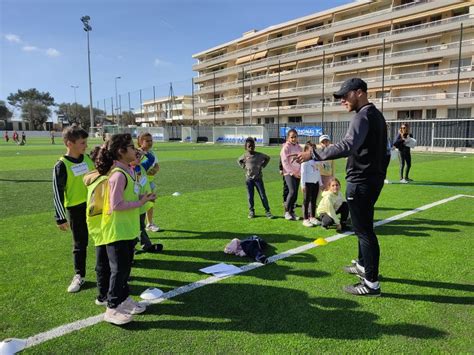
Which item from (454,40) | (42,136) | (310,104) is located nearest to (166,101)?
(42,136)

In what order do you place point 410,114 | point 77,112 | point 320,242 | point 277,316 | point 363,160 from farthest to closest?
point 77,112 < point 410,114 < point 320,242 < point 363,160 < point 277,316

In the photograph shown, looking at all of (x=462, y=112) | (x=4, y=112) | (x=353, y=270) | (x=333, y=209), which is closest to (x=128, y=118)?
(x=4, y=112)

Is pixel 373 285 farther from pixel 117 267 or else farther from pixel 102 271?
pixel 102 271

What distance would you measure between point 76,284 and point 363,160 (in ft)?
11.6

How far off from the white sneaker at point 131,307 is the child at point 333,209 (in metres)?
4.01

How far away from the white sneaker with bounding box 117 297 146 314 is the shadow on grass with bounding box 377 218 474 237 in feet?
14.5

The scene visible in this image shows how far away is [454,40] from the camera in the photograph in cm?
A: 4222

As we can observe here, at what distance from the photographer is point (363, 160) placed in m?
3.78

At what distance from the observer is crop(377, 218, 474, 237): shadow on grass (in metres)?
6.39

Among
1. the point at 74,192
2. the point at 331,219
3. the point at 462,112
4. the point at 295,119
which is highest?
the point at 295,119

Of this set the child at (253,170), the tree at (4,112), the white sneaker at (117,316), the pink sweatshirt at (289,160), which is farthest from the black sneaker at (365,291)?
the tree at (4,112)

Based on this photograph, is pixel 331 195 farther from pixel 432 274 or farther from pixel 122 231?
pixel 122 231

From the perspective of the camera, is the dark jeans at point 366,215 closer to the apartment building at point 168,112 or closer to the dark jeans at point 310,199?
the dark jeans at point 310,199

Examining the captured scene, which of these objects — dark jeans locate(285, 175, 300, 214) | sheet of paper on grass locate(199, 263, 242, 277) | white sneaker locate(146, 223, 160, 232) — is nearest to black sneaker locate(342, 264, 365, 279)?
sheet of paper on grass locate(199, 263, 242, 277)
